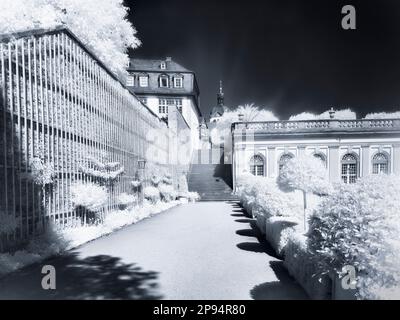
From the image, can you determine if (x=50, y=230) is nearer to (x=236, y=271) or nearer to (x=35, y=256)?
(x=35, y=256)

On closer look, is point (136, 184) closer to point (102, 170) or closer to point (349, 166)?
point (102, 170)

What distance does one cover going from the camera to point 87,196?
877cm

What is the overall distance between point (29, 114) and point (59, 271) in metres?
3.76

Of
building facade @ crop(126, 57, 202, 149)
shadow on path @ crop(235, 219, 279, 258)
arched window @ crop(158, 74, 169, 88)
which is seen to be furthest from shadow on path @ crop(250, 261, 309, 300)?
arched window @ crop(158, 74, 169, 88)

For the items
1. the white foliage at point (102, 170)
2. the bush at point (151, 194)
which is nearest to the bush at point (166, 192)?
the bush at point (151, 194)

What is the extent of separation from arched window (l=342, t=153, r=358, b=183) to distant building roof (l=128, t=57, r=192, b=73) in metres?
26.6

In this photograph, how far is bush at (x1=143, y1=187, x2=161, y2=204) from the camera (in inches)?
628

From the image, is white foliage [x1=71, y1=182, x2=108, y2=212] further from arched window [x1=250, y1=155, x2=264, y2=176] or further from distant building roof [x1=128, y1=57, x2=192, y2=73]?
distant building roof [x1=128, y1=57, x2=192, y2=73]

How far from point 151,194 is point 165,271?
35.4 feet

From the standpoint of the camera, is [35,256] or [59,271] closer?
[59,271]

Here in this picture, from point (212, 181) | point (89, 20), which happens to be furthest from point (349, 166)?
point (89, 20)

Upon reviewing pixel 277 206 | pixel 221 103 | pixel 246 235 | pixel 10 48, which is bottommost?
pixel 246 235

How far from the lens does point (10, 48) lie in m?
6.02
